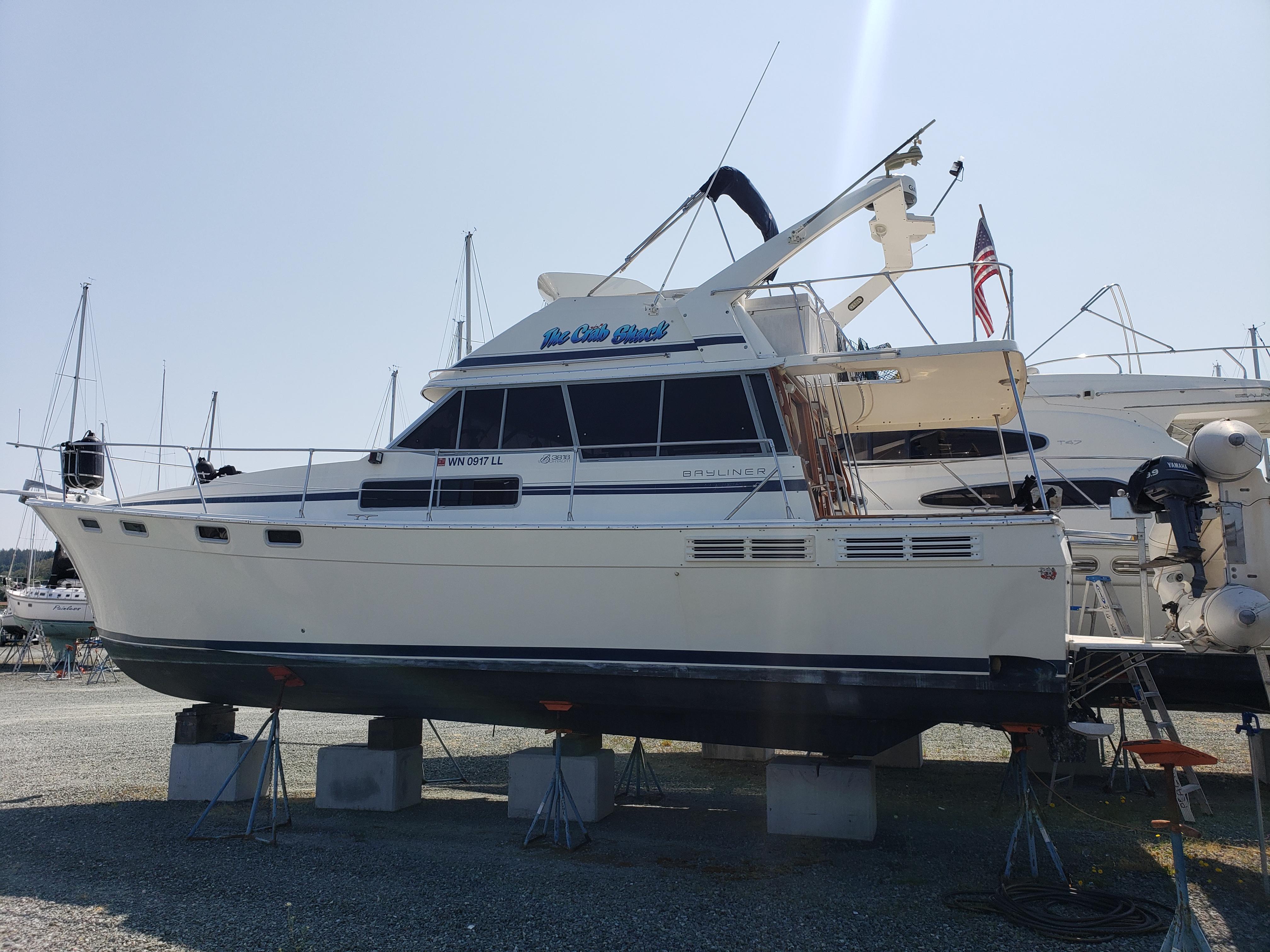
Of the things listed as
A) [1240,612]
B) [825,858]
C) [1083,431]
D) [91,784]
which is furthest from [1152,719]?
[91,784]

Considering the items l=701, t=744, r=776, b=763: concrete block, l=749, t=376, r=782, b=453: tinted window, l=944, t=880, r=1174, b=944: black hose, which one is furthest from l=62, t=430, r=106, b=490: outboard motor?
l=944, t=880, r=1174, b=944: black hose

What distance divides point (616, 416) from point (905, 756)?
20.1 feet

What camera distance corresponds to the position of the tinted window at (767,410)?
287 inches

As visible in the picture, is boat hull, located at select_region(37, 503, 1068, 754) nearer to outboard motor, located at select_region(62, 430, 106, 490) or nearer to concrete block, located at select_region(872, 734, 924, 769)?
outboard motor, located at select_region(62, 430, 106, 490)

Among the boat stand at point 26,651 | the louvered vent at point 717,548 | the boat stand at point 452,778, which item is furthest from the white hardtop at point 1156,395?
the boat stand at point 26,651

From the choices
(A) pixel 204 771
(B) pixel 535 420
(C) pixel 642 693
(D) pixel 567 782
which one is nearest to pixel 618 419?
(B) pixel 535 420

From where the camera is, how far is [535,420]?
7969 mm

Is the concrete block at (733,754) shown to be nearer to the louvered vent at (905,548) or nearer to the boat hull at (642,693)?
the boat hull at (642,693)

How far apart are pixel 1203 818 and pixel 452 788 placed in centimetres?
779

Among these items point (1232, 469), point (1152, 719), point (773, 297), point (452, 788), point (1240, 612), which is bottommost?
point (452, 788)

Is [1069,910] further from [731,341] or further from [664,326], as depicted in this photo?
[664,326]

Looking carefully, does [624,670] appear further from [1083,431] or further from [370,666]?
[1083,431]

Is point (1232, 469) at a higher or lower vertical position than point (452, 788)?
higher

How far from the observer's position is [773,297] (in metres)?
8.35
